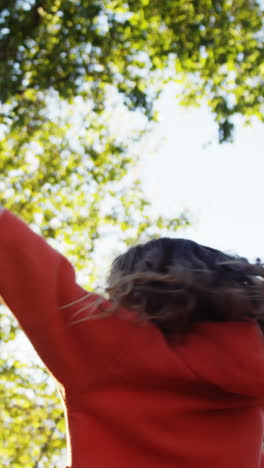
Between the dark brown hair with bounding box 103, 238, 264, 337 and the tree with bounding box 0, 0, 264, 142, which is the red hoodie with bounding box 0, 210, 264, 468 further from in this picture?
the tree with bounding box 0, 0, 264, 142

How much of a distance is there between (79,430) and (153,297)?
38cm

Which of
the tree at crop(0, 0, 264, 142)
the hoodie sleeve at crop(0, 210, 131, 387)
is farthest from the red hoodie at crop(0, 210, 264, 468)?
the tree at crop(0, 0, 264, 142)

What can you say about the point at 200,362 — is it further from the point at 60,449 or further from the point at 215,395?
the point at 60,449

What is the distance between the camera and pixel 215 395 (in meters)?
1.93

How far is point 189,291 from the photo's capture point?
1.90 metres

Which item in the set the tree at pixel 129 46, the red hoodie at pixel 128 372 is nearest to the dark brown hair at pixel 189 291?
the red hoodie at pixel 128 372

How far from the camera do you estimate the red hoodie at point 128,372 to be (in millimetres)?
1770

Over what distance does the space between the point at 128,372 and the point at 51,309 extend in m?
0.25

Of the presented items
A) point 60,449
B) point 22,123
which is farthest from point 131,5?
point 60,449

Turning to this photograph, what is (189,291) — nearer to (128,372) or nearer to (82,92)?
(128,372)

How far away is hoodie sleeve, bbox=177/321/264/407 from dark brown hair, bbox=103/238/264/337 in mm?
39

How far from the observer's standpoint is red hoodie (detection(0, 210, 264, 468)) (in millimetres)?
1770

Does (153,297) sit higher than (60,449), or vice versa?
(153,297)

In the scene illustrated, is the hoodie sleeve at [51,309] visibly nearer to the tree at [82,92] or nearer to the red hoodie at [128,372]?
the red hoodie at [128,372]
